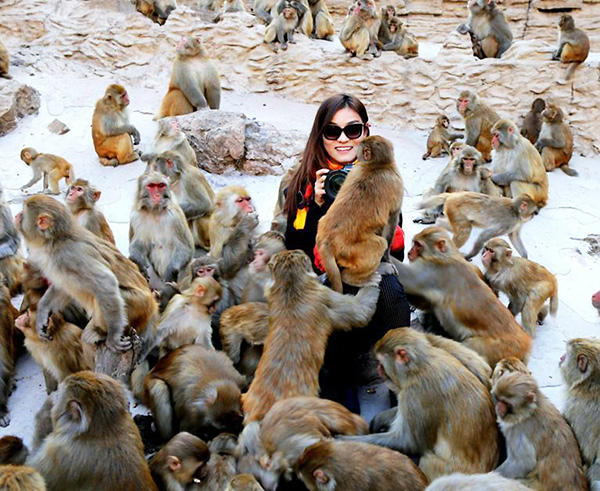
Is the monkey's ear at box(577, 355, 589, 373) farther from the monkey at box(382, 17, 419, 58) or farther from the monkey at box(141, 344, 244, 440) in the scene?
the monkey at box(382, 17, 419, 58)

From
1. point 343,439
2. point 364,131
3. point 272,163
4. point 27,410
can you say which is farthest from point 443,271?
point 272,163

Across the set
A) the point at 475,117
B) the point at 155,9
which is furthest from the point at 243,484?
the point at 155,9

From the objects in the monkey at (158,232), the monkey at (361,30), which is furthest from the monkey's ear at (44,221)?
the monkey at (361,30)

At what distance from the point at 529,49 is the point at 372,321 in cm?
793

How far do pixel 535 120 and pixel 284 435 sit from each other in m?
7.93

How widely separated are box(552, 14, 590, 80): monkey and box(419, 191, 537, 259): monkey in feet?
14.9

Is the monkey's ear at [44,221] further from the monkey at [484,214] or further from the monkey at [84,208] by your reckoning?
the monkey at [484,214]

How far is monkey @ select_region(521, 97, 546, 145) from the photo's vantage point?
9.59 m

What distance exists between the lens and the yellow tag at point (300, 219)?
4.68 metres

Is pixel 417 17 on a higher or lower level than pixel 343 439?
higher

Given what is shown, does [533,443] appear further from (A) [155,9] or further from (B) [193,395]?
(A) [155,9]

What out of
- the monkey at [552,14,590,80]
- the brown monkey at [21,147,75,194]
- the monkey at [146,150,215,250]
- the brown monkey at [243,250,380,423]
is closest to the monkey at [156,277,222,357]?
the brown monkey at [243,250,380,423]

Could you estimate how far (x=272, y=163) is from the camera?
8.91m

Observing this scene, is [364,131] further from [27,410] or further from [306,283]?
[27,410]
